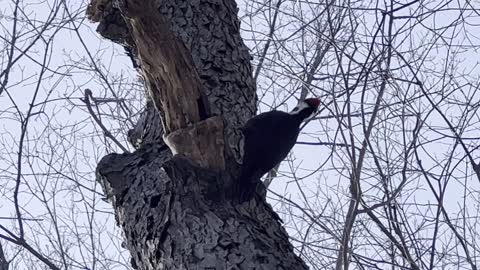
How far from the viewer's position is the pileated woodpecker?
2438 millimetres

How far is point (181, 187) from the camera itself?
236 cm

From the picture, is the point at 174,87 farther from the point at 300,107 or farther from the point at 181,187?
the point at 300,107

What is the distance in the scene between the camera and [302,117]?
139 inches

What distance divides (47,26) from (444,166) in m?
2.67

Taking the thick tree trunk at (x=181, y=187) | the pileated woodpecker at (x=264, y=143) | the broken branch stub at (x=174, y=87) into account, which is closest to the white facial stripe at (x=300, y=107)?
the pileated woodpecker at (x=264, y=143)

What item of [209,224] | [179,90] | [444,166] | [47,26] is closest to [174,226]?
[209,224]

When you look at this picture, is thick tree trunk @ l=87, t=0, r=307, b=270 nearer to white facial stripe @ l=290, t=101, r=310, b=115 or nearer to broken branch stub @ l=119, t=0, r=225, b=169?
broken branch stub @ l=119, t=0, r=225, b=169

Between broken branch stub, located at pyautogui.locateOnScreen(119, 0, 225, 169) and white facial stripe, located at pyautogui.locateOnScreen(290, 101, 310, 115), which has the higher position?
white facial stripe, located at pyautogui.locateOnScreen(290, 101, 310, 115)

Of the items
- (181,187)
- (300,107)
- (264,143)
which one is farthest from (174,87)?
(300,107)

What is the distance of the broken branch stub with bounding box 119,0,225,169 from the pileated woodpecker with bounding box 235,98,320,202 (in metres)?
0.11

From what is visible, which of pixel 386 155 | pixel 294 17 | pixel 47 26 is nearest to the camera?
pixel 386 155

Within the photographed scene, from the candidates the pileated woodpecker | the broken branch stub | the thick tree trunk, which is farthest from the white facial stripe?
the broken branch stub

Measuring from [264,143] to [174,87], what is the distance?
2.25 ft

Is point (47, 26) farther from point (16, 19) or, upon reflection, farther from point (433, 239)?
point (433, 239)
